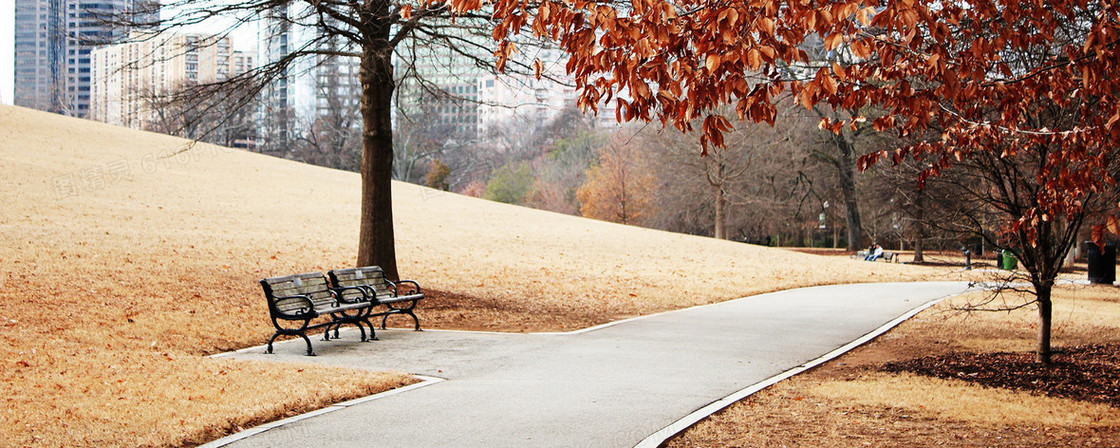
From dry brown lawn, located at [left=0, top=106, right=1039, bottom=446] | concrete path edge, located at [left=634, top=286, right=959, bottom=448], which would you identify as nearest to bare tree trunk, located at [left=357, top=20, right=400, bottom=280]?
dry brown lawn, located at [left=0, top=106, right=1039, bottom=446]

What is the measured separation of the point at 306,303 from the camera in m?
10.4

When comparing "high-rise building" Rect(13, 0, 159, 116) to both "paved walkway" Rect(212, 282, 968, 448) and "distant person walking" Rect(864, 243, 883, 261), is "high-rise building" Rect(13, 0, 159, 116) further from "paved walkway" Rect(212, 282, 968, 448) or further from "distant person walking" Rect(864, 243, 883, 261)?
"paved walkway" Rect(212, 282, 968, 448)

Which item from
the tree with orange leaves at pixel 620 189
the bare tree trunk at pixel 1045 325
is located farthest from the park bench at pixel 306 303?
the tree with orange leaves at pixel 620 189

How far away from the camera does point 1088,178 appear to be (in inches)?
261

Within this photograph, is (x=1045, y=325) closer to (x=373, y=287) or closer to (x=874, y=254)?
(x=373, y=287)

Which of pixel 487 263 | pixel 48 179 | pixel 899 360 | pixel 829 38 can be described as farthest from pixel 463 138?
pixel 829 38

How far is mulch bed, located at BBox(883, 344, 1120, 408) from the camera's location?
8500mm

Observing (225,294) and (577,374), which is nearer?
(577,374)

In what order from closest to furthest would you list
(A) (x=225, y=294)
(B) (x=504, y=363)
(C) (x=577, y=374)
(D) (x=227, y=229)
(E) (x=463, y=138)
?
(C) (x=577, y=374), (B) (x=504, y=363), (A) (x=225, y=294), (D) (x=227, y=229), (E) (x=463, y=138)

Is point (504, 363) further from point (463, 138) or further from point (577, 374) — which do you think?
point (463, 138)

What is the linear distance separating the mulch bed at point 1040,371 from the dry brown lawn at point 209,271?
5.28m

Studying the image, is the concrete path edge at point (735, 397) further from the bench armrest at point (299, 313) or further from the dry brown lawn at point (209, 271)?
the bench armrest at point (299, 313)

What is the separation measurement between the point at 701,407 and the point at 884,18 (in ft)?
12.5

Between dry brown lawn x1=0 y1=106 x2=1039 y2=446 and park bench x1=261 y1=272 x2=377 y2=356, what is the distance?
653 mm
